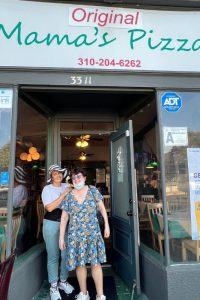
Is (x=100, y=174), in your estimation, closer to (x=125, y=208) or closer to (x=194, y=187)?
(x=125, y=208)

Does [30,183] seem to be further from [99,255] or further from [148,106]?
[148,106]

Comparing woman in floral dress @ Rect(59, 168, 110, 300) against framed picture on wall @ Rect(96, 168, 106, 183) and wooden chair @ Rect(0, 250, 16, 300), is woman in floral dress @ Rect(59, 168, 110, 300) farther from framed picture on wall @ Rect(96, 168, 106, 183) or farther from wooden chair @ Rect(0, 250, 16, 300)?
framed picture on wall @ Rect(96, 168, 106, 183)

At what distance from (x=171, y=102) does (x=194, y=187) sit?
103 cm

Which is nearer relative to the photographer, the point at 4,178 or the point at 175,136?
the point at 4,178

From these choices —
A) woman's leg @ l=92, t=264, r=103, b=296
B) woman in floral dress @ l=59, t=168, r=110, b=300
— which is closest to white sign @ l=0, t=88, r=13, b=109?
woman in floral dress @ l=59, t=168, r=110, b=300

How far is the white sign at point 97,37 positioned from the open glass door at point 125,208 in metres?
0.86

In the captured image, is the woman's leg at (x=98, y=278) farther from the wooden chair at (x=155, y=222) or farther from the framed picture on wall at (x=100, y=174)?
the framed picture on wall at (x=100, y=174)

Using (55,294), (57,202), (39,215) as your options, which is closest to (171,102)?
(57,202)

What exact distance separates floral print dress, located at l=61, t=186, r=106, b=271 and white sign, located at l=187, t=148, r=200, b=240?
1078 millimetres

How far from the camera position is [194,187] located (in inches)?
132

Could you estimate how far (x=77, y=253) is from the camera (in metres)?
3.25

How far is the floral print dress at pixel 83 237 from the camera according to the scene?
3.21 meters

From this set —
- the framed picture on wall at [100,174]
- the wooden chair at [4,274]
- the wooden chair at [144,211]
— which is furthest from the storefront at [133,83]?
the framed picture on wall at [100,174]

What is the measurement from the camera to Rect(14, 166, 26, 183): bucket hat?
12.1 ft
